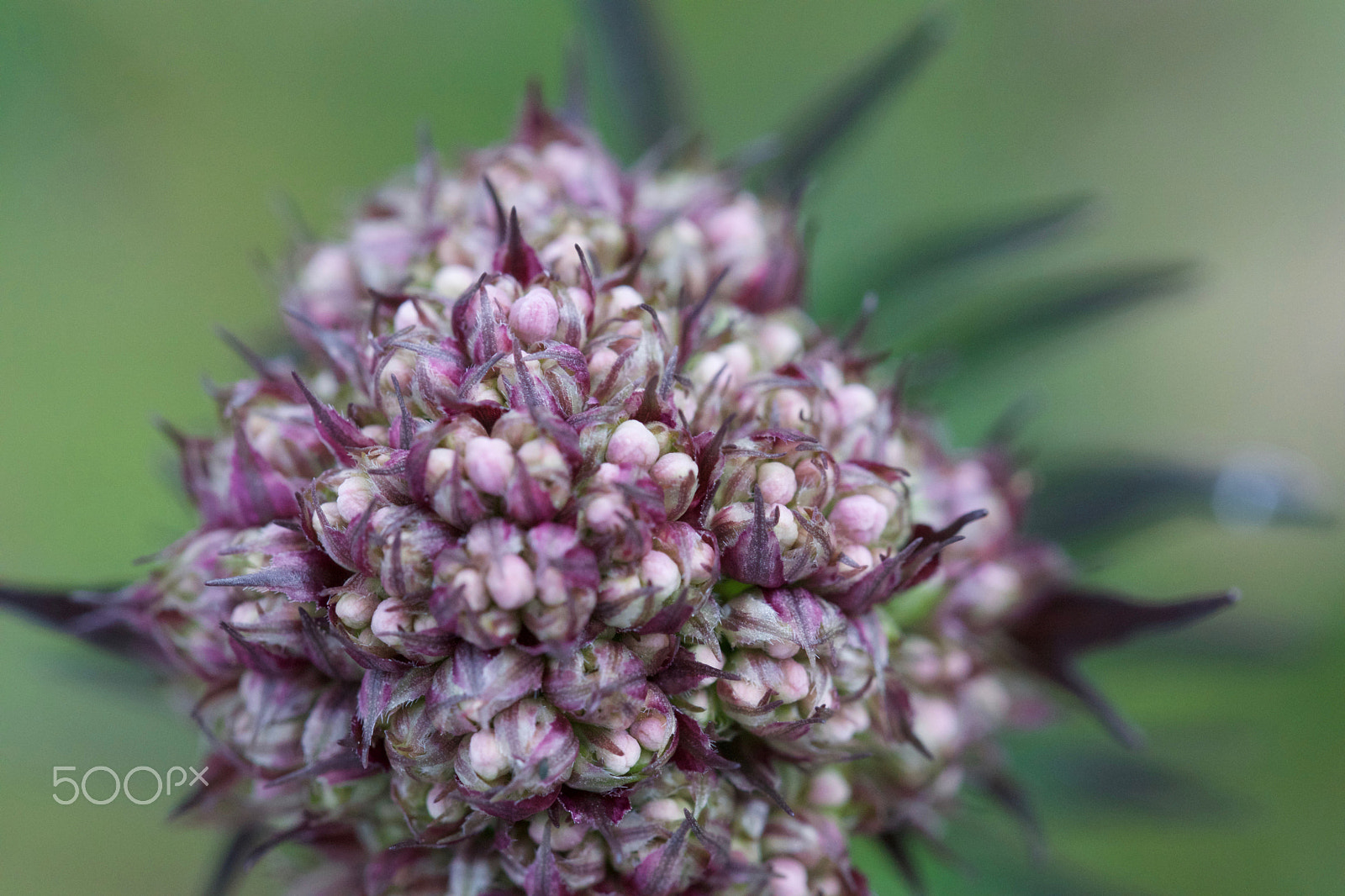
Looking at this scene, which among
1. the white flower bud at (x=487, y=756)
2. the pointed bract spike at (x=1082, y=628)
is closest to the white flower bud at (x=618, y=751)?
the white flower bud at (x=487, y=756)

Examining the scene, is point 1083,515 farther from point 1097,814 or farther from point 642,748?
point 642,748

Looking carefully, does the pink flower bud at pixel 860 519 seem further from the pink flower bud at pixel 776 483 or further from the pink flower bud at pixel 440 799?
the pink flower bud at pixel 440 799

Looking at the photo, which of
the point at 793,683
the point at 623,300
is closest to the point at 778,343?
the point at 623,300

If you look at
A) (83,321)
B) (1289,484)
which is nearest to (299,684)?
(1289,484)

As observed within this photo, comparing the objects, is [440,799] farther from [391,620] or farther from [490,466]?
[490,466]

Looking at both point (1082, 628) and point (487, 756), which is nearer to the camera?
point (487, 756)

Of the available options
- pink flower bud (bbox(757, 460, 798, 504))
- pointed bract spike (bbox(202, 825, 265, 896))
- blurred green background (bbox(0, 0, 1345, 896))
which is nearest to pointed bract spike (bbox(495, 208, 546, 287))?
pink flower bud (bbox(757, 460, 798, 504))
